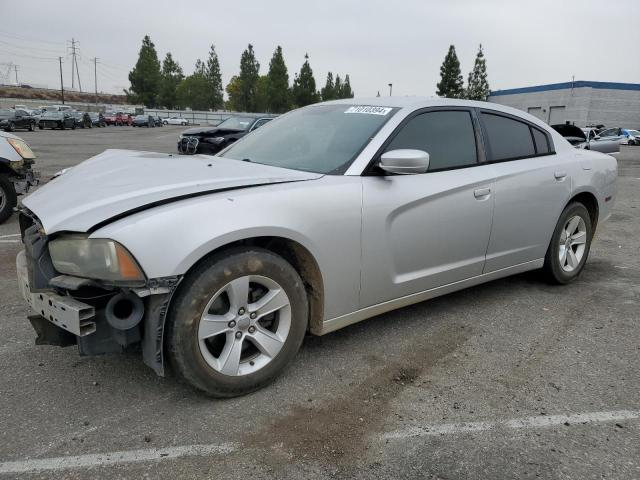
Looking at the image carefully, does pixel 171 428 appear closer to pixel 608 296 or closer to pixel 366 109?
pixel 366 109

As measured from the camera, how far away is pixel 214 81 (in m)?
88.2

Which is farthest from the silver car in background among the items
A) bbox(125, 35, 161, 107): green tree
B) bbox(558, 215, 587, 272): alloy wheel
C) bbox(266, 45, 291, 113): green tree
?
bbox(125, 35, 161, 107): green tree

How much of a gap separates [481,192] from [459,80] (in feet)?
233

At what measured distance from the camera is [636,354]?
339 centimetres

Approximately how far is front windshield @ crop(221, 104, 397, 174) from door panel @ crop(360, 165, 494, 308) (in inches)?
11.7

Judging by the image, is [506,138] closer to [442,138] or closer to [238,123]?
Answer: [442,138]

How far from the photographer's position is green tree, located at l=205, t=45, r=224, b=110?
8719cm

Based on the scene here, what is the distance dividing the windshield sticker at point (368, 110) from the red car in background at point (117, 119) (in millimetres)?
58029

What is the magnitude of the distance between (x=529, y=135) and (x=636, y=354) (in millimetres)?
1876

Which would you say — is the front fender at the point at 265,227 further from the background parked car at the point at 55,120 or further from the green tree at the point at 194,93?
the green tree at the point at 194,93

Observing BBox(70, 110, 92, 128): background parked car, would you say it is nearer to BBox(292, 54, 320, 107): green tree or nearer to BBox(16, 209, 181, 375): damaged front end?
BBox(292, 54, 320, 107): green tree

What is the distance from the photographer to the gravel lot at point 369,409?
89.3 inches

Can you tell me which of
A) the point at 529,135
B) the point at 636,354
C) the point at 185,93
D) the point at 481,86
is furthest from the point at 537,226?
the point at 185,93

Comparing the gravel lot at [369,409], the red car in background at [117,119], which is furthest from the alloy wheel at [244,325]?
the red car in background at [117,119]
